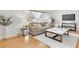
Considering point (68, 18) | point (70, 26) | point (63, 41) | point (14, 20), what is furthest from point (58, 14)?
point (14, 20)

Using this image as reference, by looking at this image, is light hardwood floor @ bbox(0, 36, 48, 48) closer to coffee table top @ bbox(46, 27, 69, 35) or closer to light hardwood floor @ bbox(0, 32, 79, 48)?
light hardwood floor @ bbox(0, 32, 79, 48)

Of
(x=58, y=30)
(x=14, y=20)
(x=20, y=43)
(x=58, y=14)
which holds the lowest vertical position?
(x=20, y=43)

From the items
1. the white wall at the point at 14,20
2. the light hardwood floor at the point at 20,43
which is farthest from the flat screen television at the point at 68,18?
the white wall at the point at 14,20

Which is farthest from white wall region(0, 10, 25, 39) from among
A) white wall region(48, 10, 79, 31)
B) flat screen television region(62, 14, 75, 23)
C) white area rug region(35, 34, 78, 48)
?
flat screen television region(62, 14, 75, 23)

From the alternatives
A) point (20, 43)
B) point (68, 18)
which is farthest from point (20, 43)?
point (68, 18)

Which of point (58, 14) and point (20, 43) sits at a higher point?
point (58, 14)

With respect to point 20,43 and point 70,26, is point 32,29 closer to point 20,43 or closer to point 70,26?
point 20,43

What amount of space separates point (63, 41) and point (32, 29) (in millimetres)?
564

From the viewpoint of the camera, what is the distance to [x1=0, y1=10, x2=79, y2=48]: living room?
7.43ft

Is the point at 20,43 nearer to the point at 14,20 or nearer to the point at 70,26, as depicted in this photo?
the point at 14,20

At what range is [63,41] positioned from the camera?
2256 millimetres
